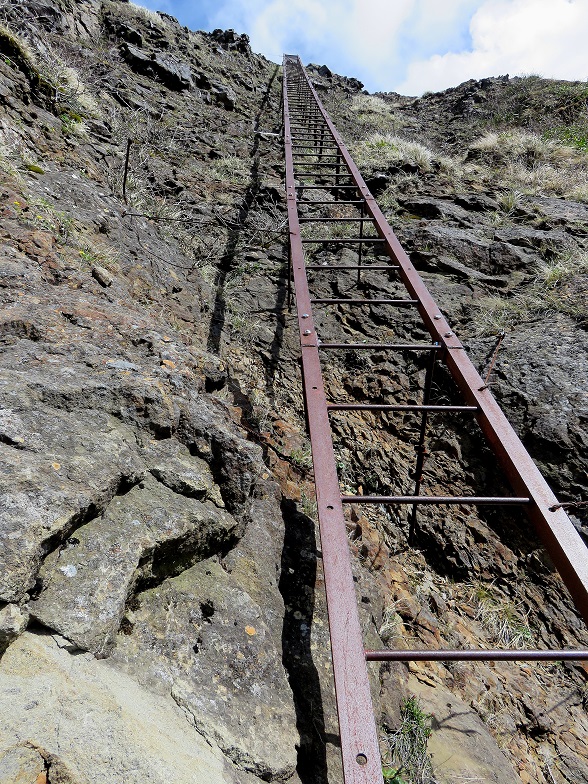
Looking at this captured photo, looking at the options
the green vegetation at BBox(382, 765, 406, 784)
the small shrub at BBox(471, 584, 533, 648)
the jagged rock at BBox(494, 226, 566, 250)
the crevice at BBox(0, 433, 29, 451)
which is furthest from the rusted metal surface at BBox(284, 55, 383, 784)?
the jagged rock at BBox(494, 226, 566, 250)

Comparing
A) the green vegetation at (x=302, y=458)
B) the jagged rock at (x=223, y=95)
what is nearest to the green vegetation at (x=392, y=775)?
the green vegetation at (x=302, y=458)

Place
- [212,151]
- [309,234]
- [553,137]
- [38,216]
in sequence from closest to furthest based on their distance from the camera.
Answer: [38,216] < [309,234] < [212,151] < [553,137]

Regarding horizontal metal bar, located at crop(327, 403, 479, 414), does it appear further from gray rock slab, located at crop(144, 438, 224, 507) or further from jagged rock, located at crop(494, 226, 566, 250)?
jagged rock, located at crop(494, 226, 566, 250)

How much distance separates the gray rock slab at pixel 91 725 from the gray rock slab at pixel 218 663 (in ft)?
0.20

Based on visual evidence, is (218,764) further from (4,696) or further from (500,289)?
(500,289)

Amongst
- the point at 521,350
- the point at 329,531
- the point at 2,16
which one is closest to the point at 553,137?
the point at 521,350

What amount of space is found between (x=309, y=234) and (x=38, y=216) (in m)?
3.48

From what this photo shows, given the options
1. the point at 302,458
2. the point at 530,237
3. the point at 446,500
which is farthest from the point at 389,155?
the point at 446,500

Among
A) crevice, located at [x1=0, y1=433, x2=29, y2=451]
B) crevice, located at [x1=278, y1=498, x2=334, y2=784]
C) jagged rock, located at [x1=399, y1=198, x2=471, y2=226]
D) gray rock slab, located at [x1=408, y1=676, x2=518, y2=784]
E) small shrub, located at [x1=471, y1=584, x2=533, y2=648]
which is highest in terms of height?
jagged rock, located at [x1=399, y1=198, x2=471, y2=226]

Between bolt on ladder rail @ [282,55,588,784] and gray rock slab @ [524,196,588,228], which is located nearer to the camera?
bolt on ladder rail @ [282,55,588,784]

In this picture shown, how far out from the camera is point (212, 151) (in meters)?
7.82

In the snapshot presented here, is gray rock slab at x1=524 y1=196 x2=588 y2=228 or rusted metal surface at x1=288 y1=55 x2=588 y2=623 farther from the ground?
gray rock slab at x1=524 y1=196 x2=588 y2=228

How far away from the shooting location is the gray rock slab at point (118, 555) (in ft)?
4.05

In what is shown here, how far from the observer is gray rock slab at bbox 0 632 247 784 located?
0.95 metres
